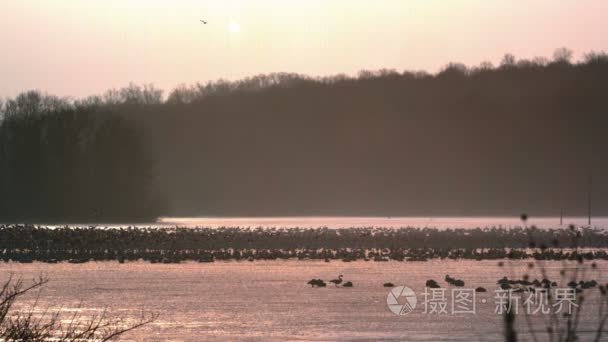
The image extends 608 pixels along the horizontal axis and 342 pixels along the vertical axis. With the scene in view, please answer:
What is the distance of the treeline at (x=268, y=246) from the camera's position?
50.0 m

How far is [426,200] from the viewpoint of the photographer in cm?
15862

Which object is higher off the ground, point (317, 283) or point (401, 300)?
point (317, 283)

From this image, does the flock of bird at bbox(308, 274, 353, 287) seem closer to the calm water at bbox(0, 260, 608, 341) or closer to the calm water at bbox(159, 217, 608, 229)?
the calm water at bbox(0, 260, 608, 341)

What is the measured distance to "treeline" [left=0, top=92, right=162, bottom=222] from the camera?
12244 cm

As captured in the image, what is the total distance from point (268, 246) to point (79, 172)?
7119 centimetres

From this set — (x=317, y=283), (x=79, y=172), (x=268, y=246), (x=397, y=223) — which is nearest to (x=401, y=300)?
(x=317, y=283)

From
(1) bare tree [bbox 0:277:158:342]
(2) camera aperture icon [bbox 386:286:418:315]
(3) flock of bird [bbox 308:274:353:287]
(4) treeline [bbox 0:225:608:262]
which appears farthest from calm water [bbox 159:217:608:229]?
(1) bare tree [bbox 0:277:158:342]

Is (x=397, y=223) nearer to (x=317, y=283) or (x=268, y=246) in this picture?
(x=268, y=246)

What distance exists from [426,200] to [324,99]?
2271 cm

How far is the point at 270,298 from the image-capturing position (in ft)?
105

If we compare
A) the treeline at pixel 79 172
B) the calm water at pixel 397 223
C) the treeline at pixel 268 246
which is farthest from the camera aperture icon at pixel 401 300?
the treeline at pixel 79 172

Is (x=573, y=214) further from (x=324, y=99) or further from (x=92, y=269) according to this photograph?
(x=92, y=269)

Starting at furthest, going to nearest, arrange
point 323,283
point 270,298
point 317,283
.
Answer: point 317,283, point 323,283, point 270,298

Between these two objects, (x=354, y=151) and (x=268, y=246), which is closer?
(x=268, y=246)
